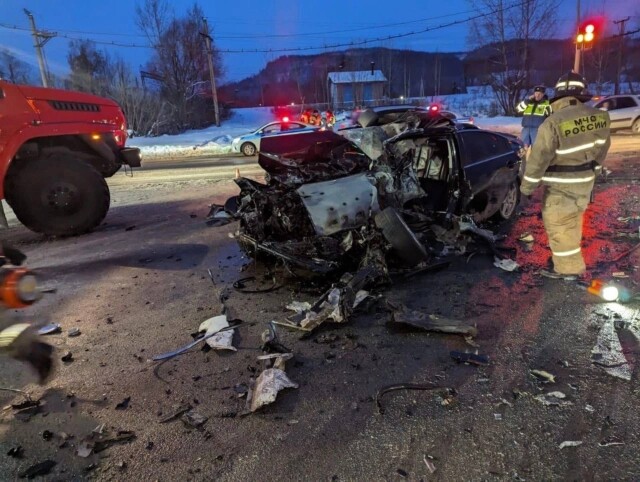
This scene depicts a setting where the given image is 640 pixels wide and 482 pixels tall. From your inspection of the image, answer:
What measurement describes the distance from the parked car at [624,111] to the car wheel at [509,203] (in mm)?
13003

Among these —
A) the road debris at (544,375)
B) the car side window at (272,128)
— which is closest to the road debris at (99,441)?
the road debris at (544,375)

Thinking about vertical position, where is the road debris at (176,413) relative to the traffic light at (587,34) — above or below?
below

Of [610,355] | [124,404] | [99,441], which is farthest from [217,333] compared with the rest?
[610,355]

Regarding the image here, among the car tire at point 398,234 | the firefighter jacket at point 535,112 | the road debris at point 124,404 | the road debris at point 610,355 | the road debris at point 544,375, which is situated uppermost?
the firefighter jacket at point 535,112

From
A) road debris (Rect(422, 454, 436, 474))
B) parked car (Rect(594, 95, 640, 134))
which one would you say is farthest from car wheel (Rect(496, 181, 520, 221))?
parked car (Rect(594, 95, 640, 134))

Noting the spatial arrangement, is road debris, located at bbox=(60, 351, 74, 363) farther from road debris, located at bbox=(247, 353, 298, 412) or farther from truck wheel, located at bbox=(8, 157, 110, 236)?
truck wheel, located at bbox=(8, 157, 110, 236)

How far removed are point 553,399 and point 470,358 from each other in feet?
1.98

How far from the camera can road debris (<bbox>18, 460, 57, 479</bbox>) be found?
236 centimetres

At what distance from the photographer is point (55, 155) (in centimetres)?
662

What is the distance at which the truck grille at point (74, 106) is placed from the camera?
21.3 ft

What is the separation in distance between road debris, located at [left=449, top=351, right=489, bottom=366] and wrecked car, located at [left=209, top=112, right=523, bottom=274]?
129 centimetres

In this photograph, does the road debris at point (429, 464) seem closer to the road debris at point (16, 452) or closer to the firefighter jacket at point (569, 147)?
the road debris at point (16, 452)

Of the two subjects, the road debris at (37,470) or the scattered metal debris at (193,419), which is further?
the scattered metal debris at (193,419)

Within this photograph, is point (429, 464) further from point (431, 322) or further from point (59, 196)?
point (59, 196)
